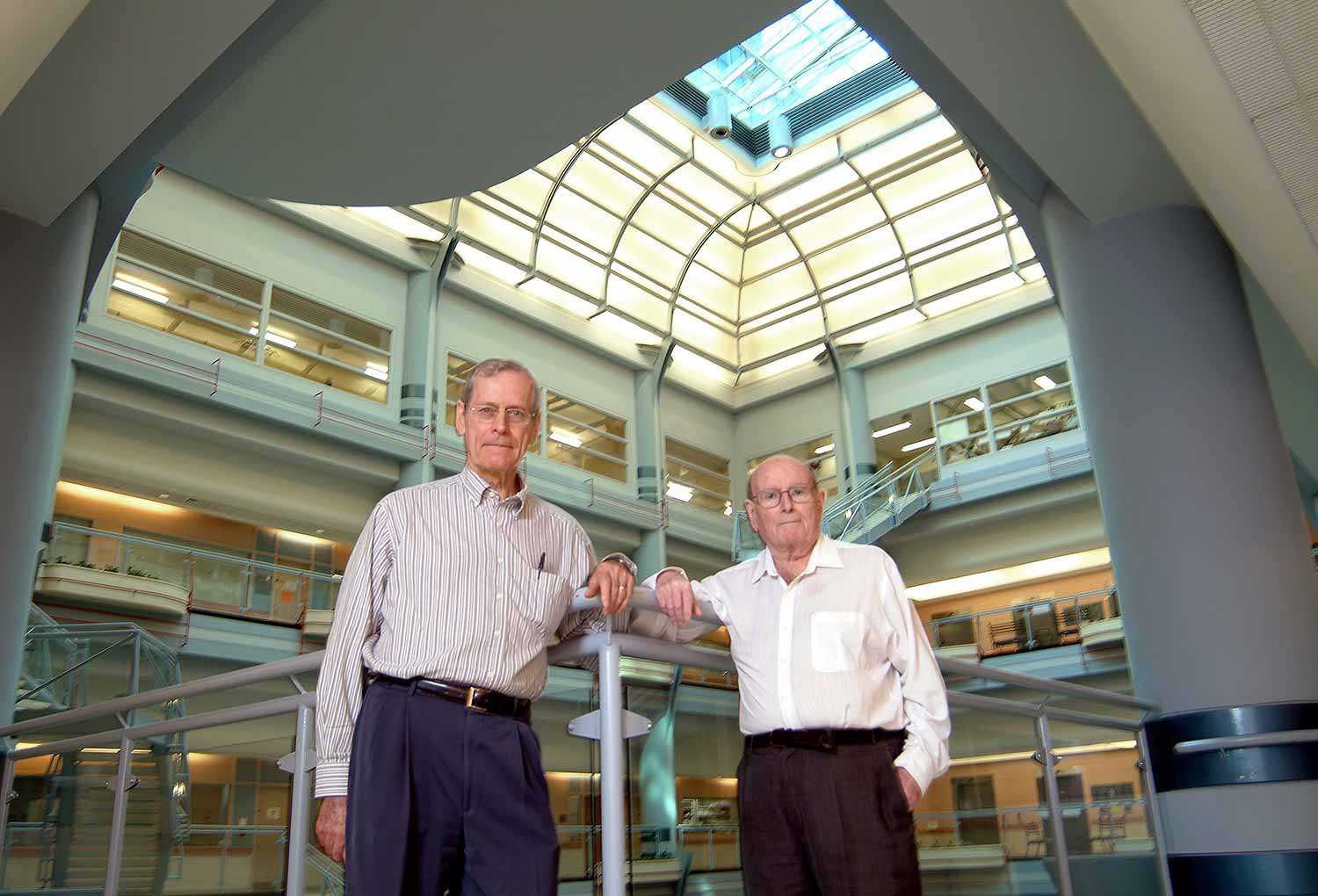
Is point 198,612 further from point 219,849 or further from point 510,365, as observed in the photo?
point 510,365

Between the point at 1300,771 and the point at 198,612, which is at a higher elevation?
the point at 198,612

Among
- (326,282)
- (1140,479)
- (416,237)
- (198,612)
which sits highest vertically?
(416,237)

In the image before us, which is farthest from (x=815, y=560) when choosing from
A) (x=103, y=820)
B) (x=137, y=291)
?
(x=137, y=291)

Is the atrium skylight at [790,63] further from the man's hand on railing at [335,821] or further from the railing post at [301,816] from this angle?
the man's hand on railing at [335,821]

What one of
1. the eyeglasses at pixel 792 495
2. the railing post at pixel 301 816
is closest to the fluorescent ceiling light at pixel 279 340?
the railing post at pixel 301 816

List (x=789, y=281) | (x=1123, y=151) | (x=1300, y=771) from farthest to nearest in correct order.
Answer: (x=789, y=281) < (x=1123, y=151) < (x=1300, y=771)

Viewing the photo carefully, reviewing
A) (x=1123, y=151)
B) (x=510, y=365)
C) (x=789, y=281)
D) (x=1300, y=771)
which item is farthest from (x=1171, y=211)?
(x=789, y=281)

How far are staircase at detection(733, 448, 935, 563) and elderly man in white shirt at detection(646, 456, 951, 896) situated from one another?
65.0 ft

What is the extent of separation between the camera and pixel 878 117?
24047 millimetres

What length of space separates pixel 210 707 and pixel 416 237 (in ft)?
61.4

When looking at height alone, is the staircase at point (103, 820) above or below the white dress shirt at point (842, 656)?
below

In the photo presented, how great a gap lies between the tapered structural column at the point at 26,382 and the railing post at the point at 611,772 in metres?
4.55

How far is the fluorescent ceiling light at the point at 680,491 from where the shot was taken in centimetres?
2794

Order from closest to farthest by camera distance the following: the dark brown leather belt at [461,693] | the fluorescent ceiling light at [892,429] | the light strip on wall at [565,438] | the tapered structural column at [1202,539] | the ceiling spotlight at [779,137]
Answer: the dark brown leather belt at [461,693]
the tapered structural column at [1202,539]
the ceiling spotlight at [779,137]
the light strip on wall at [565,438]
the fluorescent ceiling light at [892,429]
